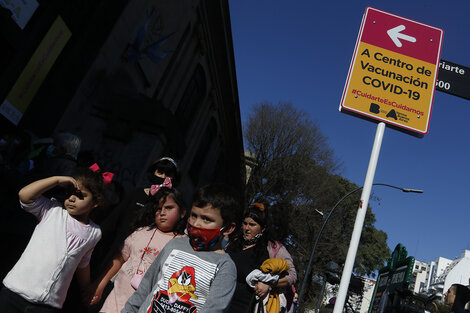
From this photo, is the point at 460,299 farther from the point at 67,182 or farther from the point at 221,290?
the point at 67,182

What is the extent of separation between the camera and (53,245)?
8.39 feet

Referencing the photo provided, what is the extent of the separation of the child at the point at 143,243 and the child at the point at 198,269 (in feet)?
1.60

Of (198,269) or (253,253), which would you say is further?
(253,253)

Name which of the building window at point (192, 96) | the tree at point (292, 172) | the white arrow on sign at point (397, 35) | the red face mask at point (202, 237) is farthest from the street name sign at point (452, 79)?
the tree at point (292, 172)

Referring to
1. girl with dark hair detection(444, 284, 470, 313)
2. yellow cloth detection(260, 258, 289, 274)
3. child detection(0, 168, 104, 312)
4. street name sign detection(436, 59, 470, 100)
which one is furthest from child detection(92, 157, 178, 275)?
girl with dark hair detection(444, 284, 470, 313)

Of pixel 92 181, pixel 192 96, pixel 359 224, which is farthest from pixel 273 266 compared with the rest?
pixel 192 96

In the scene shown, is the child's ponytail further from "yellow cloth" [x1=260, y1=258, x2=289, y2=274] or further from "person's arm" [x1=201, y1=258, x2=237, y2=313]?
"yellow cloth" [x1=260, y1=258, x2=289, y2=274]

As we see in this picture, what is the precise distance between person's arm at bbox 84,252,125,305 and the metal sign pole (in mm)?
1863

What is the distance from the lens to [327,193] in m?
25.8

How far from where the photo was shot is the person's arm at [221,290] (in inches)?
80.7

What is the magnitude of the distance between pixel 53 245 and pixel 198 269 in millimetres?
1110

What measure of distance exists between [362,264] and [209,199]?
41328 mm

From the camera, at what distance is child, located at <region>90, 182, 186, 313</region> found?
2732 mm

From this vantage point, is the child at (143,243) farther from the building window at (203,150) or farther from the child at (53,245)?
the building window at (203,150)
